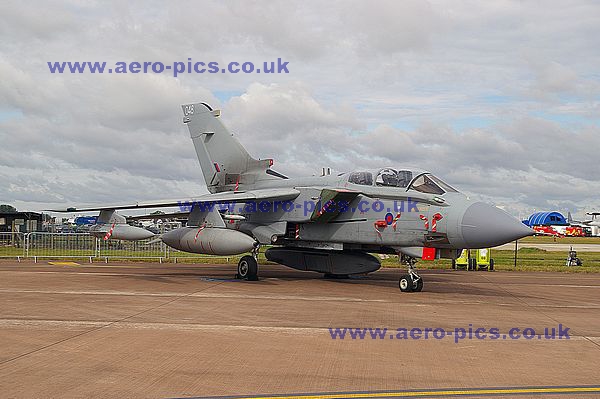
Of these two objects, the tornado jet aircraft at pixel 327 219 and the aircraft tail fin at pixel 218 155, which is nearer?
the tornado jet aircraft at pixel 327 219

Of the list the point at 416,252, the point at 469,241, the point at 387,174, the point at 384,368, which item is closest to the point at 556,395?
the point at 384,368

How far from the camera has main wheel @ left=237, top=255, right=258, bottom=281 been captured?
1727 cm

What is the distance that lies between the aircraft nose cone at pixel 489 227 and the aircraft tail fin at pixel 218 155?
316 inches

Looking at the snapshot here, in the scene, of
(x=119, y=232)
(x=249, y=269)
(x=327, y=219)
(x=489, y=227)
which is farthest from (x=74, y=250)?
(x=489, y=227)

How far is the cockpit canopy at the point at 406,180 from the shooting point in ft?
47.1

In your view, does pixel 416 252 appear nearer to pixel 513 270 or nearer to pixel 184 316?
pixel 184 316

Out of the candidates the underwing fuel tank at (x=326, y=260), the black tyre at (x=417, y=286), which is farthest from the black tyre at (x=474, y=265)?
the black tyre at (x=417, y=286)

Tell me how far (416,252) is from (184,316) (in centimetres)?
638

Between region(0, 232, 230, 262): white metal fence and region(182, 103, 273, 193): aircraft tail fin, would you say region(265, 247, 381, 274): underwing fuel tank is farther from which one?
region(0, 232, 230, 262): white metal fence

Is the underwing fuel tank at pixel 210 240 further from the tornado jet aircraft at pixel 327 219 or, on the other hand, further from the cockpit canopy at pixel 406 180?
the cockpit canopy at pixel 406 180

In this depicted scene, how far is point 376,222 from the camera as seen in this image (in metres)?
15.2

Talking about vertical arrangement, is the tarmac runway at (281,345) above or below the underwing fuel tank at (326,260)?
below

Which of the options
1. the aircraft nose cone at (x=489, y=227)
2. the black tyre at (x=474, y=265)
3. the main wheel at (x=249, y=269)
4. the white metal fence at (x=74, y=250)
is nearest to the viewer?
the aircraft nose cone at (x=489, y=227)

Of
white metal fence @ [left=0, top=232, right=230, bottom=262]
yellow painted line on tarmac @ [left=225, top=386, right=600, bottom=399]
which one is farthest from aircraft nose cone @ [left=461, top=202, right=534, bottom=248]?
white metal fence @ [left=0, top=232, right=230, bottom=262]
